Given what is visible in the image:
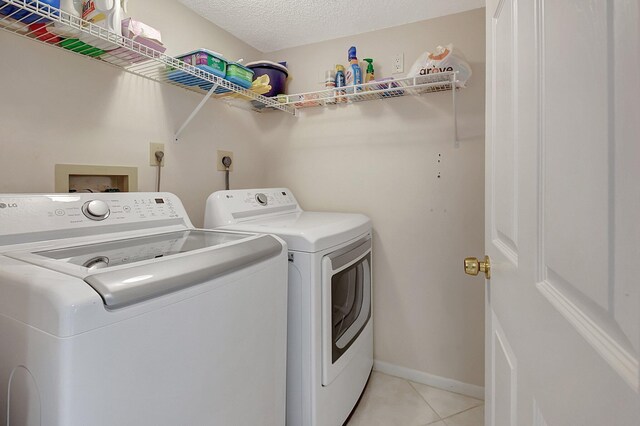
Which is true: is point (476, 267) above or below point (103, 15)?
below

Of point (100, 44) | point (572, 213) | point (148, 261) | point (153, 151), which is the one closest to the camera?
point (572, 213)

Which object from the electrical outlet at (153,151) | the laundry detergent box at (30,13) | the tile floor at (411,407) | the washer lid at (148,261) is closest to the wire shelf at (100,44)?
the laundry detergent box at (30,13)

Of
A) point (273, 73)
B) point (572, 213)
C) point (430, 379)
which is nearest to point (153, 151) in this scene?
point (273, 73)

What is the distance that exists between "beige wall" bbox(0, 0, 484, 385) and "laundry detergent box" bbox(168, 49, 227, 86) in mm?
171

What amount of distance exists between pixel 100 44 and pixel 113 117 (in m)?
0.33

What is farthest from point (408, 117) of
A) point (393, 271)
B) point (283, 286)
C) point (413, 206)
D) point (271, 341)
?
point (271, 341)

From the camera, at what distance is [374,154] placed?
2.09 metres

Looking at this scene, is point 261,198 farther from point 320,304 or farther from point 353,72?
point 353,72

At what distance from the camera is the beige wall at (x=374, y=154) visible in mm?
1530

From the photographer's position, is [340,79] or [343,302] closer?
[343,302]

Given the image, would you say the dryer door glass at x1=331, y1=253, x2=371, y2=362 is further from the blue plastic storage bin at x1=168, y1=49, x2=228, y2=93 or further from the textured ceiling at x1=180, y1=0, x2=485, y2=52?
the textured ceiling at x1=180, y1=0, x2=485, y2=52

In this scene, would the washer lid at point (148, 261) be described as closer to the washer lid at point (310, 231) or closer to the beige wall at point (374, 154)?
the washer lid at point (310, 231)

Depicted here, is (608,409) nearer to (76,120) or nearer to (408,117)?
(76,120)

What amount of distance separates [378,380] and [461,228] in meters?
1.09
